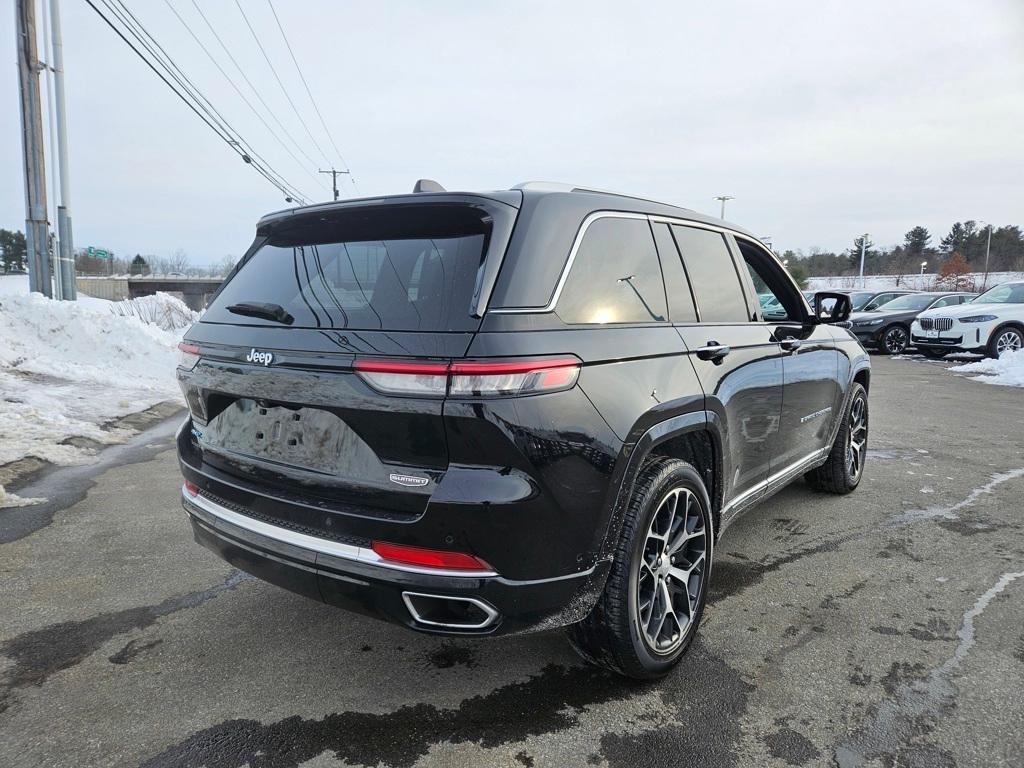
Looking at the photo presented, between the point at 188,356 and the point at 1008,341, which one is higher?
the point at 188,356

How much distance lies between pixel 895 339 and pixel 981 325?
368cm

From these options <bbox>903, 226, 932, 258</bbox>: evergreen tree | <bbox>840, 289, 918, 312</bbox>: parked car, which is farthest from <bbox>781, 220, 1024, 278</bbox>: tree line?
<bbox>840, 289, 918, 312</bbox>: parked car

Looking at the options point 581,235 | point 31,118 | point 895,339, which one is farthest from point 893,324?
point 31,118

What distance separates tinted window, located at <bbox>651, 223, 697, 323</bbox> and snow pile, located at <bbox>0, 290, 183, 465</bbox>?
17.5 feet

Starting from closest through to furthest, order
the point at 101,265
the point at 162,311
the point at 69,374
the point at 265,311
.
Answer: the point at 265,311 → the point at 69,374 → the point at 162,311 → the point at 101,265

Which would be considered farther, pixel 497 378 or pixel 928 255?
pixel 928 255

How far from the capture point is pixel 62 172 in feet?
49.1

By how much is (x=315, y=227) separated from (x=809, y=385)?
117 inches

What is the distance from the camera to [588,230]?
2426 millimetres

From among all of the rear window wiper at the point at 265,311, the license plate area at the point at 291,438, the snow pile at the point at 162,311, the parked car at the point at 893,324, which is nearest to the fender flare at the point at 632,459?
the license plate area at the point at 291,438

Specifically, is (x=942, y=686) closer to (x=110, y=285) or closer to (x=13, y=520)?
(x=13, y=520)

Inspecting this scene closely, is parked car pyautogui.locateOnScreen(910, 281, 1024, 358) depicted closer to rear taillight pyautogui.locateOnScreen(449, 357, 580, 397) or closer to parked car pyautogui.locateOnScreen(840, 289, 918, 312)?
parked car pyautogui.locateOnScreen(840, 289, 918, 312)

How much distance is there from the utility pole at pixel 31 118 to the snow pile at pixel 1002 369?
18.4 metres

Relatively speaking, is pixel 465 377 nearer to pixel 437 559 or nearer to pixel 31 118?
pixel 437 559
